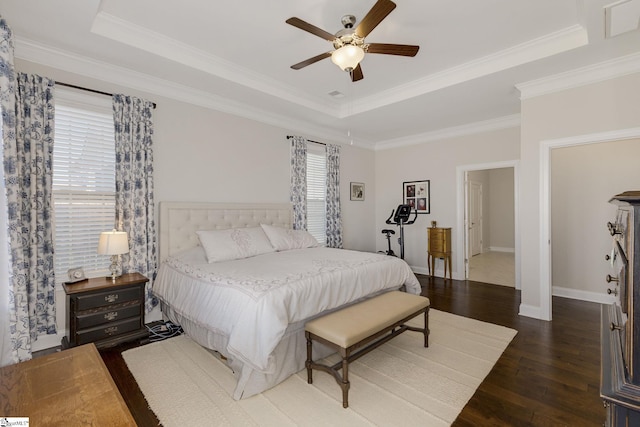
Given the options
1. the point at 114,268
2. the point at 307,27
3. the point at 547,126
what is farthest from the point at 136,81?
the point at 547,126

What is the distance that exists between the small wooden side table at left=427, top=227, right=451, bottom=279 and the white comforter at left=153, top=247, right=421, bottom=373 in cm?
236

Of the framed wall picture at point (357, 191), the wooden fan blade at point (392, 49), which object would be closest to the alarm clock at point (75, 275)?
the wooden fan blade at point (392, 49)

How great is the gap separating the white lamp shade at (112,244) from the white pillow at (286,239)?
1.75 meters

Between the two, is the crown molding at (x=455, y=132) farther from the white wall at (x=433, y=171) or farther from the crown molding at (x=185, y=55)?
the crown molding at (x=185, y=55)

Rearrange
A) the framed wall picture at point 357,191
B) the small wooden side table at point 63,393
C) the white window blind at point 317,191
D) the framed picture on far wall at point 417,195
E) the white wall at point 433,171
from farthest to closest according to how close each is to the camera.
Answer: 1. the framed wall picture at point 357,191
2. the framed picture on far wall at point 417,195
3. the white window blind at point 317,191
4. the white wall at point 433,171
5. the small wooden side table at point 63,393

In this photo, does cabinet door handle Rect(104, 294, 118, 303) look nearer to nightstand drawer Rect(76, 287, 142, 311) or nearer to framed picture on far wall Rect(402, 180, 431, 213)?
nightstand drawer Rect(76, 287, 142, 311)

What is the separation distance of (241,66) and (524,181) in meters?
3.76

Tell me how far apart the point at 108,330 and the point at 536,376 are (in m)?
3.76

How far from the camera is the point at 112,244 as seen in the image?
2.87 m

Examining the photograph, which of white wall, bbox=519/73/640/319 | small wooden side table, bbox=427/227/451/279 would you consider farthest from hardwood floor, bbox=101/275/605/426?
small wooden side table, bbox=427/227/451/279

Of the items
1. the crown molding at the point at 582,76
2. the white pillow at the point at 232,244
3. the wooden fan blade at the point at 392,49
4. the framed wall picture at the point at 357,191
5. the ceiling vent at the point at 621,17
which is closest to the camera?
the ceiling vent at the point at 621,17

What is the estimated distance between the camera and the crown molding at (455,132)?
4988mm

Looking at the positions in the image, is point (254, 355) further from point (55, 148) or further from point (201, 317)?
point (55, 148)

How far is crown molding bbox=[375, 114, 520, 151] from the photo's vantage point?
196 inches
